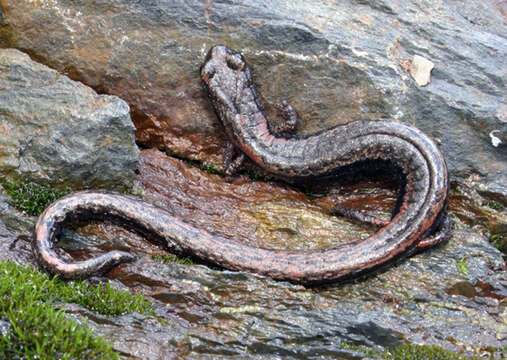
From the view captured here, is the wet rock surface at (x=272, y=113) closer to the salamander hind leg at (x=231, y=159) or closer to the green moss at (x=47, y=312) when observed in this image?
the salamander hind leg at (x=231, y=159)

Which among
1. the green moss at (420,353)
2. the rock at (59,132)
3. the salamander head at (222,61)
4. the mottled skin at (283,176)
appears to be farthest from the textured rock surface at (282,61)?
the green moss at (420,353)

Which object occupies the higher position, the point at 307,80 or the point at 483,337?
the point at 307,80

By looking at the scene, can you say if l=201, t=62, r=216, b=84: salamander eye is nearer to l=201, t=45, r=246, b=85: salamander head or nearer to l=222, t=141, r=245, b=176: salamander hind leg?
l=201, t=45, r=246, b=85: salamander head

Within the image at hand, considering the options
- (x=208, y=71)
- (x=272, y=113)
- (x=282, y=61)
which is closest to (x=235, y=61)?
(x=208, y=71)

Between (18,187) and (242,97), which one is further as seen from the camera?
(242,97)

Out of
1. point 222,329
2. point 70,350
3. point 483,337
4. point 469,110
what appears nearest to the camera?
point 70,350

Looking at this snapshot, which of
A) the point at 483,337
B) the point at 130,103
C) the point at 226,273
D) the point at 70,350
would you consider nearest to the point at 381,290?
the point at 483,337

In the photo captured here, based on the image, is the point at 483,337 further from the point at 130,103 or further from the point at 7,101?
the point at 7,101

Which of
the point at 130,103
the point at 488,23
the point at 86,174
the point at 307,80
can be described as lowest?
the point at 86,174

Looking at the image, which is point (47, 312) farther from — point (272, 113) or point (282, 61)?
point (282, 61)
